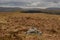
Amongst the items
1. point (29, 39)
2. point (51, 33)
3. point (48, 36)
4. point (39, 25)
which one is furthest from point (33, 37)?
point (39, 25)

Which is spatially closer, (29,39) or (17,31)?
(29,39)

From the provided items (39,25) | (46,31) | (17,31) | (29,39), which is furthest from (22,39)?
(39,25)

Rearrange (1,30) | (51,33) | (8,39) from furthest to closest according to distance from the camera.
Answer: (51,33) < (1,30) < (8,39)

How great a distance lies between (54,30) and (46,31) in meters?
0.70

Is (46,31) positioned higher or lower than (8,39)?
lower

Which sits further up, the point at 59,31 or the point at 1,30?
the point at 1,30

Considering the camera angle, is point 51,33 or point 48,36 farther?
point 51,33

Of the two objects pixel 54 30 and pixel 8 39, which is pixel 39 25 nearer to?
pixel 54 30

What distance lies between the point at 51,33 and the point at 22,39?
10.1 ft

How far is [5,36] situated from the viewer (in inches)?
432

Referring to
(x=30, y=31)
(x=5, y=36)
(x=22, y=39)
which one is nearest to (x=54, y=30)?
(x=30, y=31)

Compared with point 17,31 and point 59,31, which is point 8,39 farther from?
point 59,31

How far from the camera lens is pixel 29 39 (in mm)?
11977

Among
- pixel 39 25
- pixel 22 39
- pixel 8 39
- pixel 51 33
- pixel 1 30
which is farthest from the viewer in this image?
pixel 39 25
